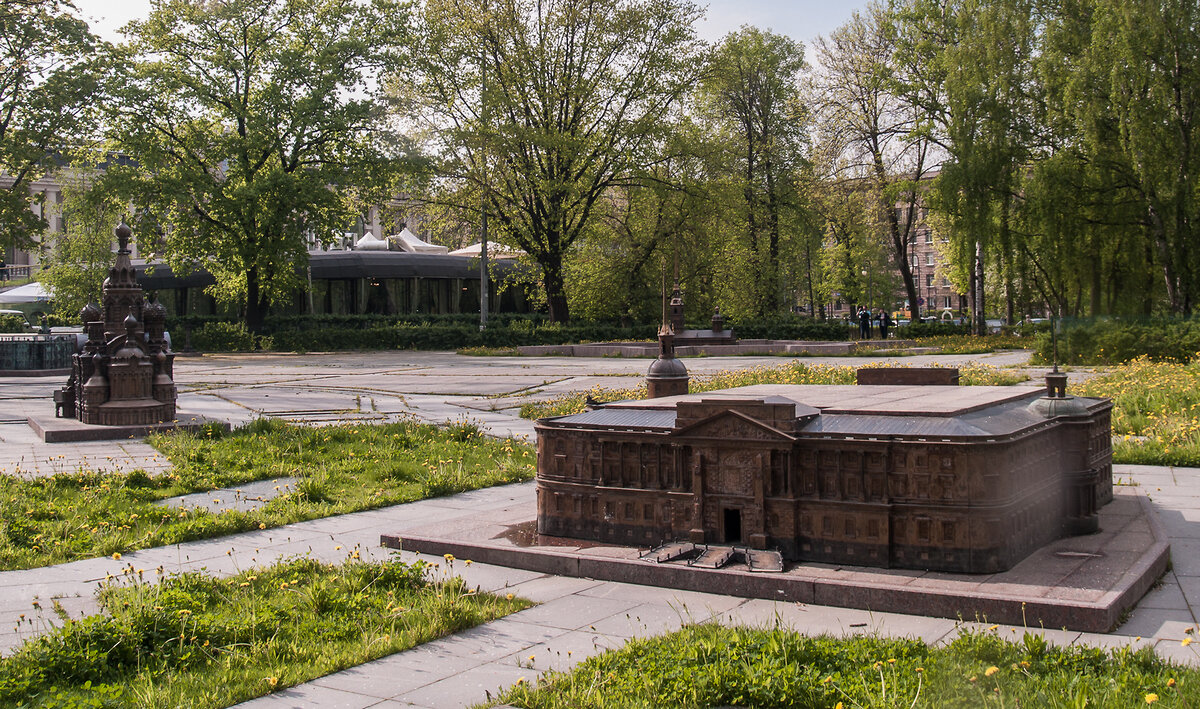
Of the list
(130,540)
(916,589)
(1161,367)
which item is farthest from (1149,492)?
(1161,367)

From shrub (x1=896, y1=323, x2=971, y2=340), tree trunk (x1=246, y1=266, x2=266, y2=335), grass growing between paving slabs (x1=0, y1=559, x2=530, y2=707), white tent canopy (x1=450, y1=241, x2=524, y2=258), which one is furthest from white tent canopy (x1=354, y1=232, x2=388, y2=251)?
grass growing between paving slabs (x1=0, y1=559, x2=530, y2=707)

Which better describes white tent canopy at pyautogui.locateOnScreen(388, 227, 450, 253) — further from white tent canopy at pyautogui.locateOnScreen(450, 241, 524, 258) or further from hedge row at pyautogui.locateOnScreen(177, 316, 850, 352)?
hedge row at pyautogui.locateOnScreen(177, 316, 850, 352)

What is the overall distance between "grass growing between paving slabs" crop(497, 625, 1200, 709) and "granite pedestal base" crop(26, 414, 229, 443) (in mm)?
11101

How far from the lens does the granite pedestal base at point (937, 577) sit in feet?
17.2

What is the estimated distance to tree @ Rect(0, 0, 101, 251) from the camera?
124ft

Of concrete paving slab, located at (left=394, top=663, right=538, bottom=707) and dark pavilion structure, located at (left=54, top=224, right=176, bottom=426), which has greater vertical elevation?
dark pavilion structure, located at (left=54, top=224, right=176, bottom=426)

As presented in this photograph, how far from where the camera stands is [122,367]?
49.8 ft

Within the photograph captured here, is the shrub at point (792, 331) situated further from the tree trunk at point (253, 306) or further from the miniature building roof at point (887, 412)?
the miniature building roof at point (887, 412)

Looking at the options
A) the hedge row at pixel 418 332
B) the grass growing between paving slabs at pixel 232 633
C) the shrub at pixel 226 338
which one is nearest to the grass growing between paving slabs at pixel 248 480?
the grass growing between paving slabs at pixel 232 633

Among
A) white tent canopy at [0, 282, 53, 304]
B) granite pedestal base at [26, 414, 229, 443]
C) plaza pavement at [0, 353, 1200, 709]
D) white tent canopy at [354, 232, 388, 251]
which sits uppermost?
white tent canopy at [354, 232, 388, 251]

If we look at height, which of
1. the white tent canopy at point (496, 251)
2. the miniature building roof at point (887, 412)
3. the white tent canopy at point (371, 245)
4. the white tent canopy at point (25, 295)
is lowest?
the miniature building roof at point (887, 412)

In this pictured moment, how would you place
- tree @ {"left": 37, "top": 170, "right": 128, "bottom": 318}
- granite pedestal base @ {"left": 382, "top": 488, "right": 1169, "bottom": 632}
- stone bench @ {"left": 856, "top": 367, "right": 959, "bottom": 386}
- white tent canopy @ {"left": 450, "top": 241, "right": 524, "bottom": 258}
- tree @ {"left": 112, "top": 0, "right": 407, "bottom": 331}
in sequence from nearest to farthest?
granite pedestal base @ {"left": 382, "top": 488, "right": 1169, "bottom": 632}
stone bench @ {"left": 856, "top": 367, "right": 959, "bottom": 386}
tree @ {"left": 112, "top": 0, "right": 407, "bottom": 331}
white tent canopy @ {"left": 450, "top": 241, "right": 524, "bottom": 258}
tree @ {"left": 37, "top": 170, "right": 128, "bottom": 318}

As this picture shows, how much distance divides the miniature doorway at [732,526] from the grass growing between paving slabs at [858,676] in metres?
1.74

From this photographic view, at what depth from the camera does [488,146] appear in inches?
1604
